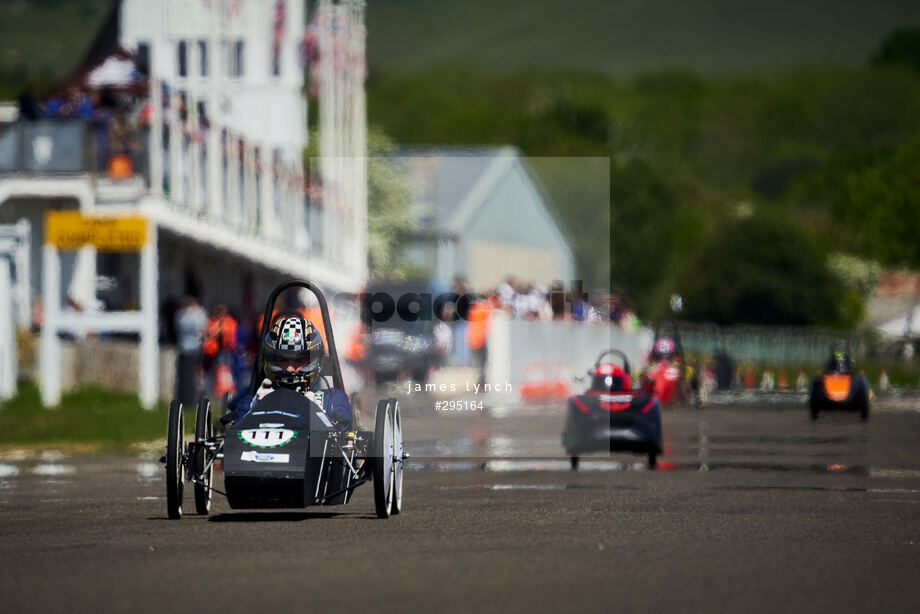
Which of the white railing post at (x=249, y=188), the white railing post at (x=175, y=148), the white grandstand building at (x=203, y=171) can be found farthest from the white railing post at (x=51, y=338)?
the white railing post at (x=249, y=188)

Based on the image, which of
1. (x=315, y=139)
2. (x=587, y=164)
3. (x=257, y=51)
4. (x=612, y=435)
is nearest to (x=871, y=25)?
(x=587, y=164)

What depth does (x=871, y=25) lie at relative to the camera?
163m

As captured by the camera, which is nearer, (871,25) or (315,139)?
(315,139)

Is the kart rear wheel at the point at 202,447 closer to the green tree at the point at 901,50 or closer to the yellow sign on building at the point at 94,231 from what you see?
the yellow sign on building at the point at 94,231

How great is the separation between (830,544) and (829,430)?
62.0 feet

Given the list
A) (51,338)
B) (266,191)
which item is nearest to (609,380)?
(51,338)

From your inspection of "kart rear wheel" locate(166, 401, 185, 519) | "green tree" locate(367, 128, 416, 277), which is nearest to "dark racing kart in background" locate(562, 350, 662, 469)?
"kart rear wheel" locate(166, 401, 185, 519)

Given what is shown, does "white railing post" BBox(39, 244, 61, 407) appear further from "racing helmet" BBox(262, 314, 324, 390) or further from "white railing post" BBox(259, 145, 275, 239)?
"racing helmet" BBox(262, 314, 324, 390)

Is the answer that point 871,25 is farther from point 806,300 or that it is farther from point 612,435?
point 612,435

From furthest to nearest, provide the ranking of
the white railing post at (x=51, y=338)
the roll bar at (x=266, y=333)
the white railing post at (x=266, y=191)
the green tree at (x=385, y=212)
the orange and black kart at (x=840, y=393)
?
the green tree at (x=385, y=212)
the white railing post at (x=266, y=191)
the orange and black kart at (x=840, y=393)
the white railing post at (x=51, y=338)
the roll bar at (x=266, y=333)

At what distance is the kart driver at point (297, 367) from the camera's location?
14.1 metres

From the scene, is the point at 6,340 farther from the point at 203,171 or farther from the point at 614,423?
the point at 614,423

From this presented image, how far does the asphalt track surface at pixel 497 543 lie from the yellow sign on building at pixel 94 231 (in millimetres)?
9571

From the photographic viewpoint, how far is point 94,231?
99.3 feet
